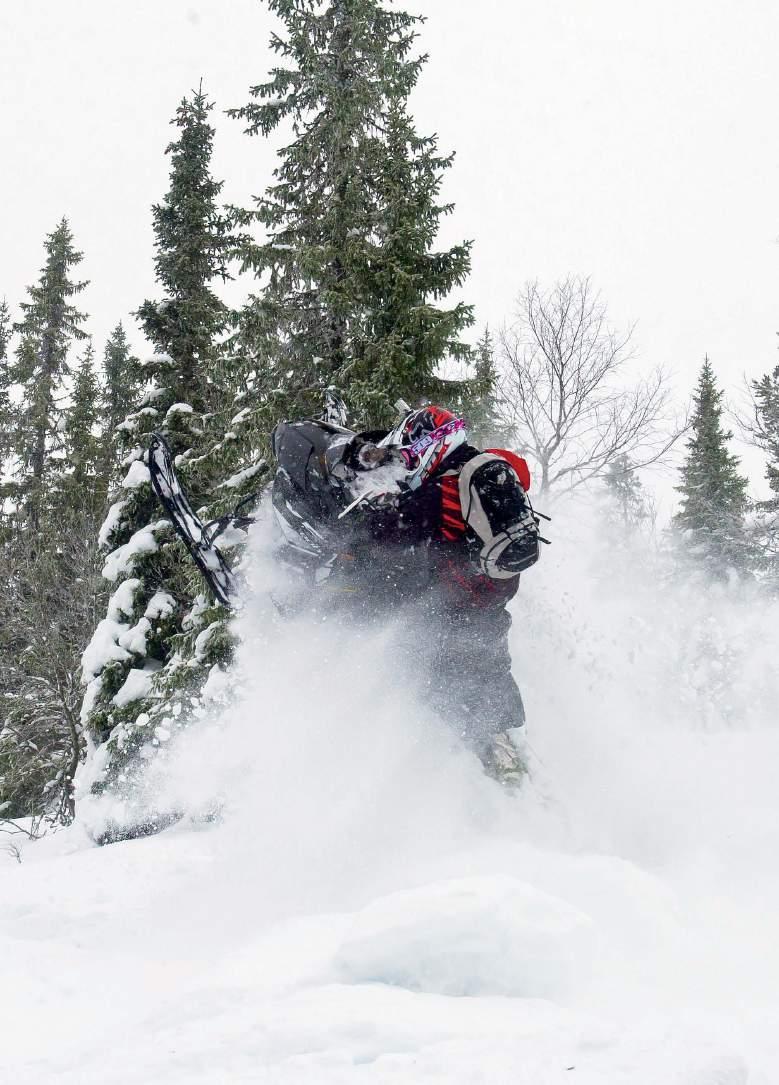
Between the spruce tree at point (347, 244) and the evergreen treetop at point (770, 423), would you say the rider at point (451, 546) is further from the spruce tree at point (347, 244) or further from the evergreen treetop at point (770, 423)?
the evergreen treetop at point (770, 423)

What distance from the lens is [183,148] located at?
13125 mm

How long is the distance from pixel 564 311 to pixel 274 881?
59.7ft

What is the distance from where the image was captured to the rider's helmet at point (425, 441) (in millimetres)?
4746

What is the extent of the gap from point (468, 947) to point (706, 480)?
23.9 metres

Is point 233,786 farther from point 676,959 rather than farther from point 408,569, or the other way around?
point 676,959

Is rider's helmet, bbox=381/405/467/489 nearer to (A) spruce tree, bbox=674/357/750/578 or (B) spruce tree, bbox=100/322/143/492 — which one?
(B) spruce tree, bbox=100/322/143/492

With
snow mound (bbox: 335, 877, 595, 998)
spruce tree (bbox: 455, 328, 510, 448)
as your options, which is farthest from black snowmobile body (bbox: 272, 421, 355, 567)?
spruce tree (bbox: 455, 328, 510, 448)

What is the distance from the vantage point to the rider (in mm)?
4527

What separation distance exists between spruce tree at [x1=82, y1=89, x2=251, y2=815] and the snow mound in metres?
4.02

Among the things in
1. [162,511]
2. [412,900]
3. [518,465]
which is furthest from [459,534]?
[162,511]

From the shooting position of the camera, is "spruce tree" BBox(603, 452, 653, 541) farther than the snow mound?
Yes

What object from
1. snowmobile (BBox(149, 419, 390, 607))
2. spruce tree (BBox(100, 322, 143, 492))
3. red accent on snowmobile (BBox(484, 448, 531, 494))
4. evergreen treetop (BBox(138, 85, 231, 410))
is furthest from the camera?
spruce tree (BBox(100, 322, 143, 492))

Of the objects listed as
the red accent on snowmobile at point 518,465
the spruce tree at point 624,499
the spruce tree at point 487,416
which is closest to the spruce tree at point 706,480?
the spruce tree at point 624,499

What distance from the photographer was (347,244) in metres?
7.80
